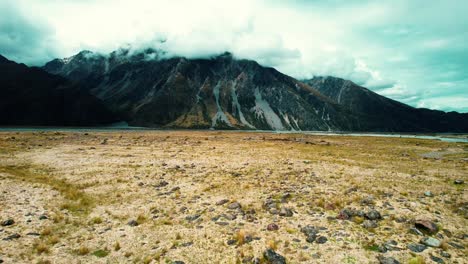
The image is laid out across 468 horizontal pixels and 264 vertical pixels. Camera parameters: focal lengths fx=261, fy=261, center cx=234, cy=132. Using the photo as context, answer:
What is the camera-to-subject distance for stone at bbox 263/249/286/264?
14.2 meters

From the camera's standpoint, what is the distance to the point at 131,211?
22047 millimetres

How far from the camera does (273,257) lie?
47.5ft

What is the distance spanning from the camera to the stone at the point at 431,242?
52.4ft

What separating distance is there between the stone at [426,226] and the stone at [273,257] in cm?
1095

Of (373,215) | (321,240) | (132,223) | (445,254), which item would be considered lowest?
(132,223)

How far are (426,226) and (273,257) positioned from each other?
11.6m

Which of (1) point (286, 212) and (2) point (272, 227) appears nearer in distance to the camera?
(2) point (272, 227)

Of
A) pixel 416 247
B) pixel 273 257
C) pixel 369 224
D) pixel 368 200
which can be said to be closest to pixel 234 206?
pixel 273 257

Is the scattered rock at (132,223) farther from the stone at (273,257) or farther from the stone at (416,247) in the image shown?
the stone at (416,247)

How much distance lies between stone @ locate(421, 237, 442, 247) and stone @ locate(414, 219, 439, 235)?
4.44 feet

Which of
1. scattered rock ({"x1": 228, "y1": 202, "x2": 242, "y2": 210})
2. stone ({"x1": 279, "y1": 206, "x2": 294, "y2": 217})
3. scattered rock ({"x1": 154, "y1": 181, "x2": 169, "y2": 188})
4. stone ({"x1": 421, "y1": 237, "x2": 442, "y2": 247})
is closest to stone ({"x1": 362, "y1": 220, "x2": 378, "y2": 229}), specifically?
stone ({"x1": 421, "y1": 237, "x2": 442, "y2": 247})

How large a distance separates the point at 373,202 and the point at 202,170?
917 inches

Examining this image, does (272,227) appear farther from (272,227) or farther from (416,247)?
(416,247)

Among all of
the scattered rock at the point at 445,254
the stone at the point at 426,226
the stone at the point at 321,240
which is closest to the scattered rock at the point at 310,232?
the stone at the point at 321,240
